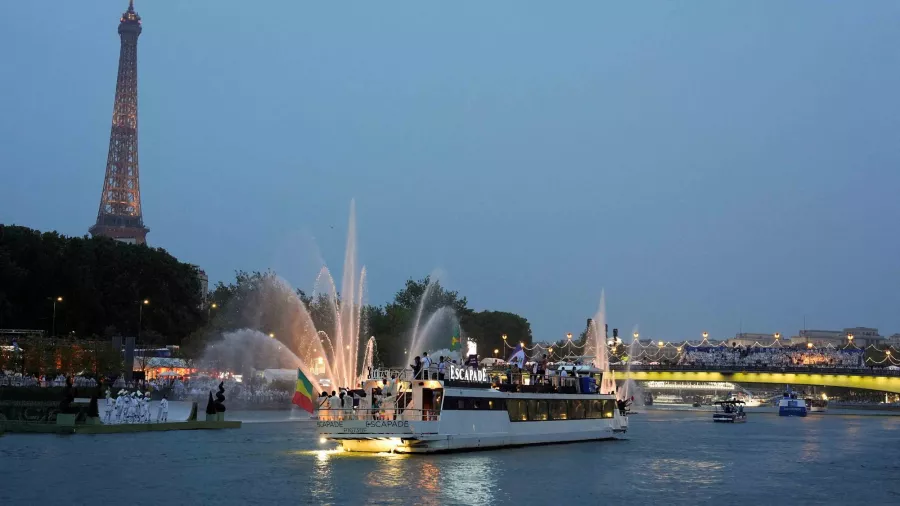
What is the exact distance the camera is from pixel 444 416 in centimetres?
5109

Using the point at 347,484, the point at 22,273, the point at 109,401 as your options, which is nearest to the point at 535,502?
the point at 347,484

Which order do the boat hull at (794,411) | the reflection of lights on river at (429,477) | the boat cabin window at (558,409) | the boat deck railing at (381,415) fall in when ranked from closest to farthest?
the reflection of lights on river at (429,477)
the boat deck railing at (381,415)
the boat cabin window at (558,409)
the boat hull at (794,411)

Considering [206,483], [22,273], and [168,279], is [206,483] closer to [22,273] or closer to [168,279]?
[22,273]

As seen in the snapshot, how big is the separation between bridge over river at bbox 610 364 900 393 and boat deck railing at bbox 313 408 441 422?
101 meters

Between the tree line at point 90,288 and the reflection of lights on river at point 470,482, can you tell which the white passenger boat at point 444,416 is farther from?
the tree line at point 90,288

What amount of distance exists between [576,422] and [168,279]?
82974 mm

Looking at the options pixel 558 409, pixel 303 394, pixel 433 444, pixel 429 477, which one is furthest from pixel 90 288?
pixel 429 477

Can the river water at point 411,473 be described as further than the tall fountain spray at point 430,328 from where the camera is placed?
No

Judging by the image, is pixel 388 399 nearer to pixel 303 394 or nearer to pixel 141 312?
pixel 303 394

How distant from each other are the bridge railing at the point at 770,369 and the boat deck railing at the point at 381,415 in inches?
3977

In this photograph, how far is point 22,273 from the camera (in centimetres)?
11425

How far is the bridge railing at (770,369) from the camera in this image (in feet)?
453

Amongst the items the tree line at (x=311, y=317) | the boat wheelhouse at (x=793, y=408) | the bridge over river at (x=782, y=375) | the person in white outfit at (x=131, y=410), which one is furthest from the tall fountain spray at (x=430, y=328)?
the person in white outfit at (x=131, y=410)

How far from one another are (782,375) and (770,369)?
2.22m
